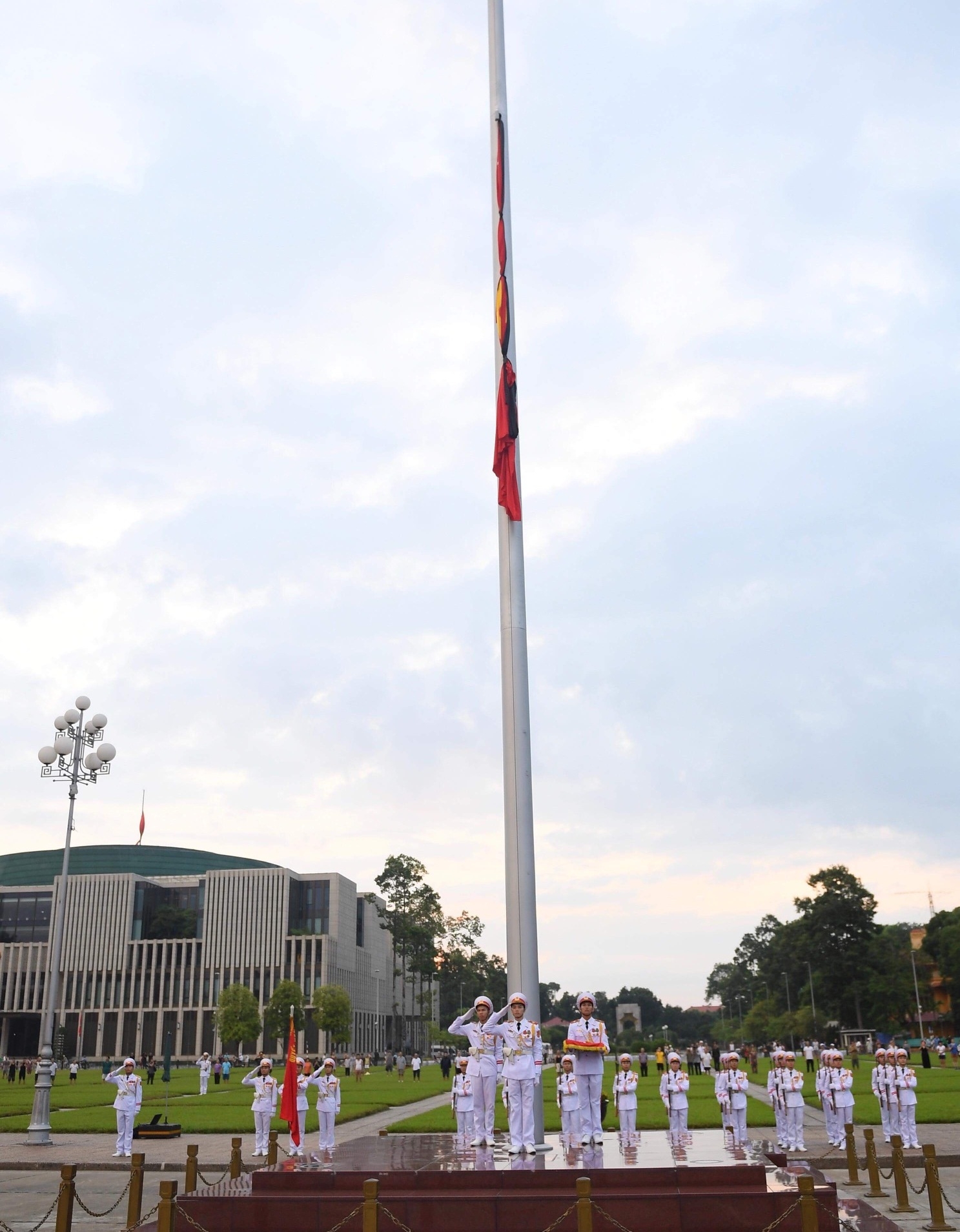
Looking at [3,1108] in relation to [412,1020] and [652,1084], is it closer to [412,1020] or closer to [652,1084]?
[652,1084]

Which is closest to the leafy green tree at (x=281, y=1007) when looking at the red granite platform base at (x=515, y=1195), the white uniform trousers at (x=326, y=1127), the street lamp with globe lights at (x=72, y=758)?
the street lamp with globe lights at (x=72, y=758)

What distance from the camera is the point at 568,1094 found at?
16.5m

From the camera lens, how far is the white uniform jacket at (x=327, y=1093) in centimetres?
2050

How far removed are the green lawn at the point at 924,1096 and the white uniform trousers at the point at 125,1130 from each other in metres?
16.7

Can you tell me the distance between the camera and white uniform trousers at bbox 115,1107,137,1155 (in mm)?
22438

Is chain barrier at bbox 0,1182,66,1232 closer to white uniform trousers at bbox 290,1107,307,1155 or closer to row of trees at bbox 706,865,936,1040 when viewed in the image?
white uniform trousers at bbox 290,1107,307,1155

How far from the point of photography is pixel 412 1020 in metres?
118

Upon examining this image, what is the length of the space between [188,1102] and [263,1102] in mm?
20087

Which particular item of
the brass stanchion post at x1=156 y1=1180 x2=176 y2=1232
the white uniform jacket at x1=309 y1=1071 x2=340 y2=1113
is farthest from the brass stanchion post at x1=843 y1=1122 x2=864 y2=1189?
the brass stanchion post at x1=156 y1=1180 x2=176 y2=1232

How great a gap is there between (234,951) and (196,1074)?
107ft

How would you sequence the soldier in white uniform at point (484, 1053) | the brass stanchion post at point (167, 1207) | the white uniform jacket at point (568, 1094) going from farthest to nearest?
the white uniform jacket at point (568, 1094) → the soldier in white uniform at point (484, 1053) → the brass stanchion post at point (167, 1207)

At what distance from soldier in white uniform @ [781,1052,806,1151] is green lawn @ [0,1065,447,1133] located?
475 inches

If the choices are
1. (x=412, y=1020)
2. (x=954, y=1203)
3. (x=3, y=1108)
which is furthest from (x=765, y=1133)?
(x=412, y=1020)

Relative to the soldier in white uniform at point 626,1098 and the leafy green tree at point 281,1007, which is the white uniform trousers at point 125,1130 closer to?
the soldier in white uniform at point 626,1098
